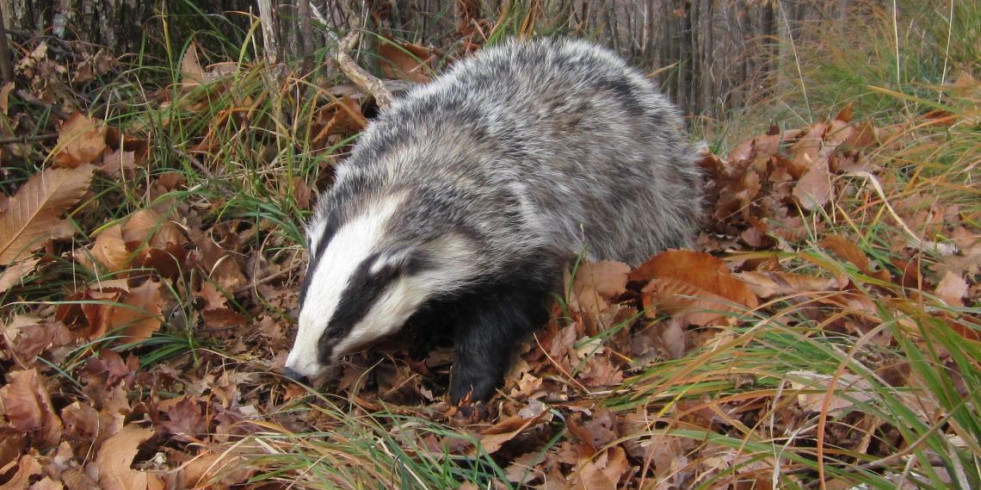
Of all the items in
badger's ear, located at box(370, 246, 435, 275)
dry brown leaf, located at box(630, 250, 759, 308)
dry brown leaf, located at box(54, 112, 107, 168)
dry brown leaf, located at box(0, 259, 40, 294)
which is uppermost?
dry brown leaf, located at box(54, 112, 107, 168)

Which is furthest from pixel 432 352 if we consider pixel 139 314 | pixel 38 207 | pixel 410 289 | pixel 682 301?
pixel 38 207

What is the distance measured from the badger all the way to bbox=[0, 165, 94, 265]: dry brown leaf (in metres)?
1.13

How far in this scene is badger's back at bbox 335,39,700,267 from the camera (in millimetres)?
3391

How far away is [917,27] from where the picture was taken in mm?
6879

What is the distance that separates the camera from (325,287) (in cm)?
297

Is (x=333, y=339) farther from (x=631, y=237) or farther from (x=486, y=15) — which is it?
(x=486, y=15)

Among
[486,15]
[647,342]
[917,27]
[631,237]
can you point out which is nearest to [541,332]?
[647,342]

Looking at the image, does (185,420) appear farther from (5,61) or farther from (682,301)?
(5,61)

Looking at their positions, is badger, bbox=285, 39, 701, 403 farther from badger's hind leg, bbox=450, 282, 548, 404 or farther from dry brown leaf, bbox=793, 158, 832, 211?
dry brown leaf, bbox=793, 158, 832, 211

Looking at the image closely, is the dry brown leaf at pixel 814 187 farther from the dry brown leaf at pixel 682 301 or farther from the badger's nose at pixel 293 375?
the badger's nose at pixel 293 375

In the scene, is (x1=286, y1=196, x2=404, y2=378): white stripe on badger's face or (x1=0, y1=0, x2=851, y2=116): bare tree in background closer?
(x1=286, y1=196, x2=404, y2=378): white stripe on badger's face

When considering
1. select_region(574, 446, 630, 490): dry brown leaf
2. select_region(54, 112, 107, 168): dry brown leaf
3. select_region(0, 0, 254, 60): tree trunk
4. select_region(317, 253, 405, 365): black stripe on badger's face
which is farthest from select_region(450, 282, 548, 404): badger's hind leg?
select_region(0, 0, 254, 60): tree trunk

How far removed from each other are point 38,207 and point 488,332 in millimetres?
2083

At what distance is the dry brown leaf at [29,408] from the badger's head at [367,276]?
2.71 feet
